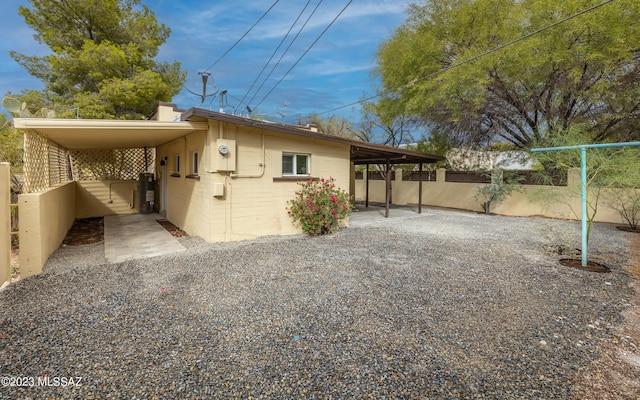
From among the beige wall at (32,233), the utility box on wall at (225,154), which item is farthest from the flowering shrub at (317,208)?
the beige wall at (32,233)

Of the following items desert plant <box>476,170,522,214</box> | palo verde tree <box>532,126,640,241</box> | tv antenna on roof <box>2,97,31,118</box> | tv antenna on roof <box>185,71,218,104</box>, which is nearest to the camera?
tv antenna on roof <box>2,97,31,118</box>

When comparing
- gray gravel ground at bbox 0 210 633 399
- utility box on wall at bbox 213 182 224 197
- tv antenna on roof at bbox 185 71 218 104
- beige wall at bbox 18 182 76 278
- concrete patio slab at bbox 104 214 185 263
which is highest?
tv antenna on roof at bbox 185 71 218 104

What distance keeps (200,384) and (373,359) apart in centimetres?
140

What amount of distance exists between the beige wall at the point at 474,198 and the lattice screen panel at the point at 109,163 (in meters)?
12.1

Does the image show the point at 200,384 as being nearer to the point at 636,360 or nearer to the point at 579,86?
the point at 636,360

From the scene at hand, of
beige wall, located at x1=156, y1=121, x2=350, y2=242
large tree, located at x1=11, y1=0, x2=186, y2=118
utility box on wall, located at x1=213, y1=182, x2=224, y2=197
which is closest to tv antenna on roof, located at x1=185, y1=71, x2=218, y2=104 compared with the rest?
beige wall, located at x1=156, y1=121, x2=350, y2=242

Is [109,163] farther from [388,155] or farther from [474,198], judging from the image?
[474,198]

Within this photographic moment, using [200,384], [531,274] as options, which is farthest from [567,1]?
[200,384]

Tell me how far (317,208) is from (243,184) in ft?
6.44

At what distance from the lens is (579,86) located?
33.7 feet

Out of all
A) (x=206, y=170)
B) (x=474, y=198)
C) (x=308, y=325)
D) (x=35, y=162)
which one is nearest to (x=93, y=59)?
(x=35, y=162)

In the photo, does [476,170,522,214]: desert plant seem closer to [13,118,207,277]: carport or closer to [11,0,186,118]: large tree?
[13,118,207,277]: carport

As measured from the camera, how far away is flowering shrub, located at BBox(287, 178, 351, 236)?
310 inches

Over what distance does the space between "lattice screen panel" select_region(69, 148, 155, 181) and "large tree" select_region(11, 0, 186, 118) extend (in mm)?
2944
